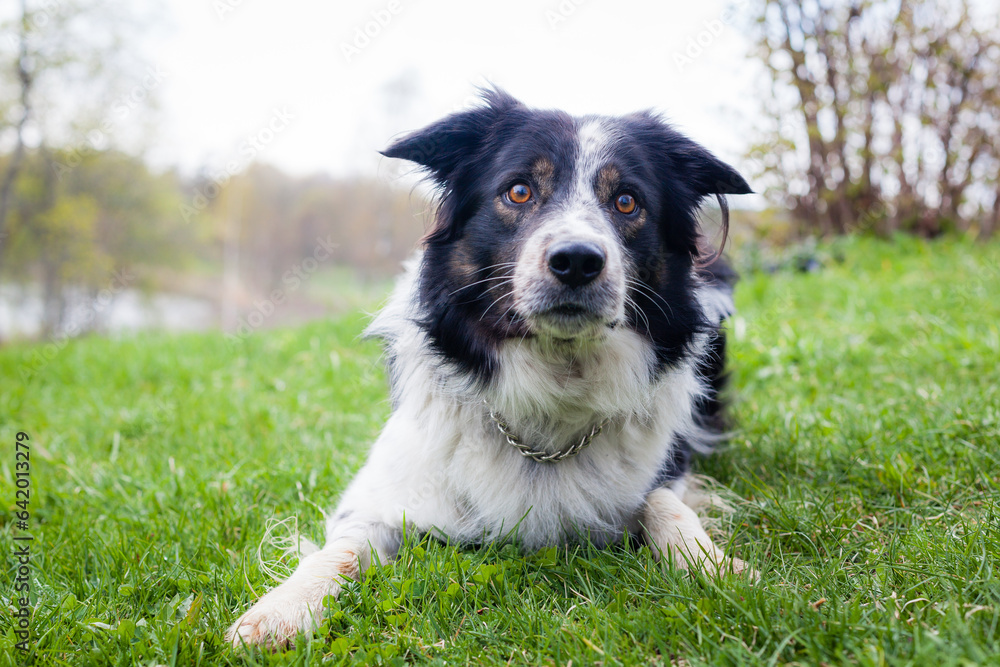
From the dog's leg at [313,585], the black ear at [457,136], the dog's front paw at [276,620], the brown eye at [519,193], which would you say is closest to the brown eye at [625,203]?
the brown eye at [519,193]

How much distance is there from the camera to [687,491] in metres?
2.74

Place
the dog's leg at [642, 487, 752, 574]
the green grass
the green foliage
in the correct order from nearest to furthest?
the green grass → the dog's leg at [642, 487, 752, 574] → the green foliage

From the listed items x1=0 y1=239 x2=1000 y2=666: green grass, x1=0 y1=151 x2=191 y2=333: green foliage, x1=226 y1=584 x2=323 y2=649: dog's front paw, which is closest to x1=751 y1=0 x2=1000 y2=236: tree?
x1=0 y1=239 x2=1000 y2=666: green grass

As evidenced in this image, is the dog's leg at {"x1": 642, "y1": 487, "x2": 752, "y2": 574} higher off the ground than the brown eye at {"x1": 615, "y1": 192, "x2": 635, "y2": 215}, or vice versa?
the brown eye at {"x1": 615, "y1": 192, "x2": 635, "y2": 215}

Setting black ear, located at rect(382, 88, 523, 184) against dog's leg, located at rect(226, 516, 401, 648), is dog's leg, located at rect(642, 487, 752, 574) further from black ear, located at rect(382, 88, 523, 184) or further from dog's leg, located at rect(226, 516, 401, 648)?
black ear, located at rect(382, 88, 523, 184)

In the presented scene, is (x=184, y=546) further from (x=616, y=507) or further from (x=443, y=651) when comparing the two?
(x=616, y=507)

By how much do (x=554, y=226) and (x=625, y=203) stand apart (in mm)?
414

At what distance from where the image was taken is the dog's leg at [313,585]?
1.80 meters

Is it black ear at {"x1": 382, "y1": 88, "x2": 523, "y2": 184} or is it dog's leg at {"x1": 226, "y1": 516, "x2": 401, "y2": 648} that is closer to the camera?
dog's leg at {"x1": 226, "y1": 516, "x2": 401, "y2": 648}

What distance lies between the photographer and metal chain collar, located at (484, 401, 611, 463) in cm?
236

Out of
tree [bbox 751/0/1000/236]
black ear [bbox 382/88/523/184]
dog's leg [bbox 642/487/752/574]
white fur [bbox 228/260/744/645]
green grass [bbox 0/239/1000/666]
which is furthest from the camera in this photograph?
tree [bbox 751/0/1000/236]

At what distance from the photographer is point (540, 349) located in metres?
2.38

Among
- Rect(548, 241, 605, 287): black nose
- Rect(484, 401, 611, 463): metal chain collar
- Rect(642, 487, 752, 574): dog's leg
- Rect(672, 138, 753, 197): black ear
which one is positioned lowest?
Rect(642, 487, 752, 574): dog's leg

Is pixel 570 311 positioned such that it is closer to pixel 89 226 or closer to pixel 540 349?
pixel 540 349
